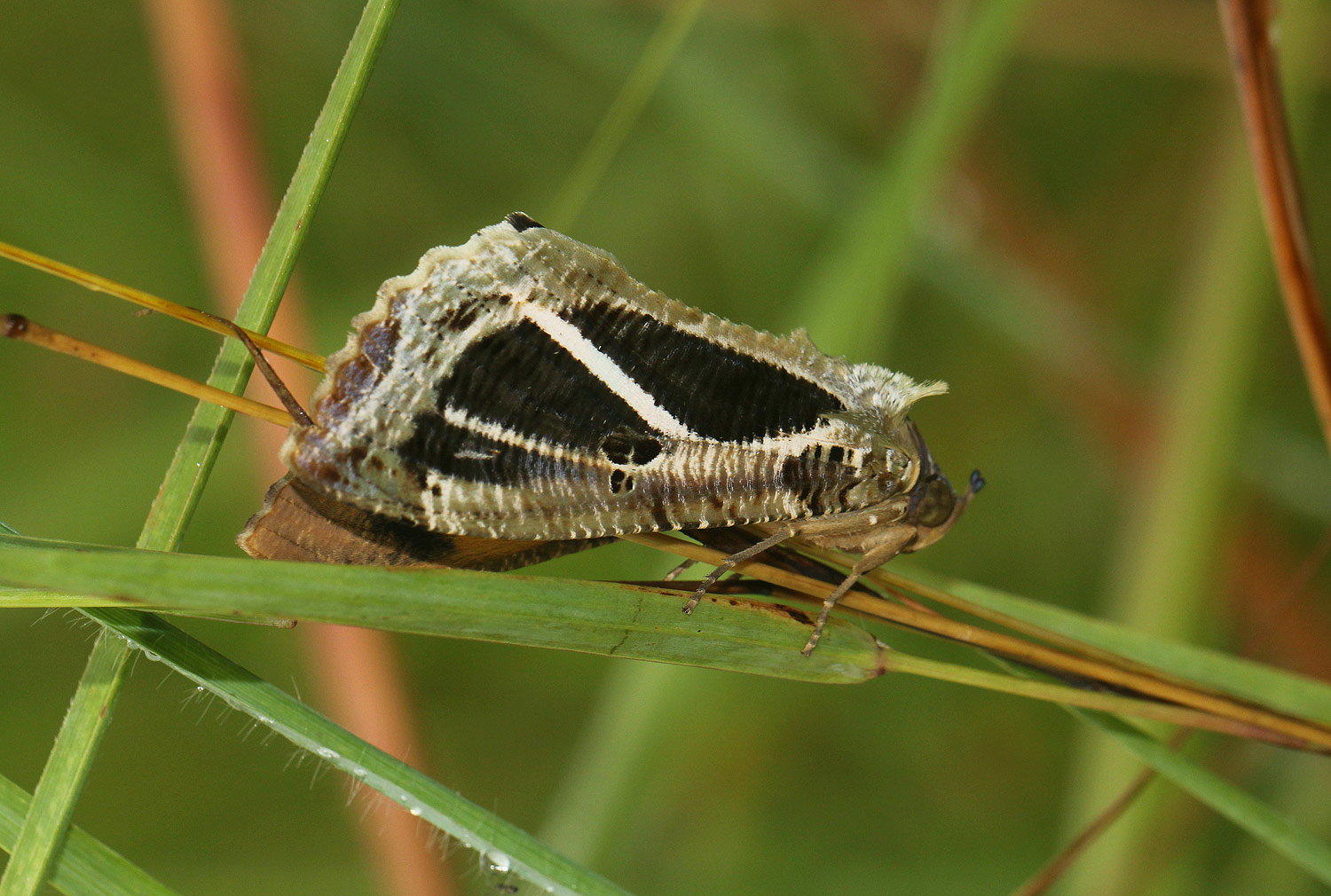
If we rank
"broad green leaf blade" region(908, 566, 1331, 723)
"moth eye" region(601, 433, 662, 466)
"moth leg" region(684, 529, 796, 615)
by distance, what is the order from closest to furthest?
"moth leg" region(684, 529, 796, 615), "moth eye" region(601, 433, 662, 466), "broad green leaf blade" region(908, 566, 1331, 723)

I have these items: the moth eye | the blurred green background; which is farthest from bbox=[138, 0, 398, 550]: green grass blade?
the blurred green background

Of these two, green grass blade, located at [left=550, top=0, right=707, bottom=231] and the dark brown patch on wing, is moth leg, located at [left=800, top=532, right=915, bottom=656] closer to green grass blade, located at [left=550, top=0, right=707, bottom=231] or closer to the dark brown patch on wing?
the dark brown patch on wing

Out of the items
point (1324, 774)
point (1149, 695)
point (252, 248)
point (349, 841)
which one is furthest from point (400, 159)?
point (1324, 774)

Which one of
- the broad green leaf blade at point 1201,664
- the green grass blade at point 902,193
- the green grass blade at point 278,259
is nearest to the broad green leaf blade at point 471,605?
the green grass blade at point 278,259

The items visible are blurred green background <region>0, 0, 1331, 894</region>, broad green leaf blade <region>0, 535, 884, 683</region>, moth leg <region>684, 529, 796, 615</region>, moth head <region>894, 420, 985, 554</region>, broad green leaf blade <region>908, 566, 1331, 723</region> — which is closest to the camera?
broad green leaf blade <region>0, 535, 884, 683</region>

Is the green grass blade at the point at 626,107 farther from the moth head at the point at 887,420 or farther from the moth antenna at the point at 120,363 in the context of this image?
the moth antenna at the point at 120,363

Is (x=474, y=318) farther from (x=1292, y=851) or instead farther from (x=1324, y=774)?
(x=1324, y=774)

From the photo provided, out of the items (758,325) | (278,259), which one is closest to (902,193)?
(278,259)
